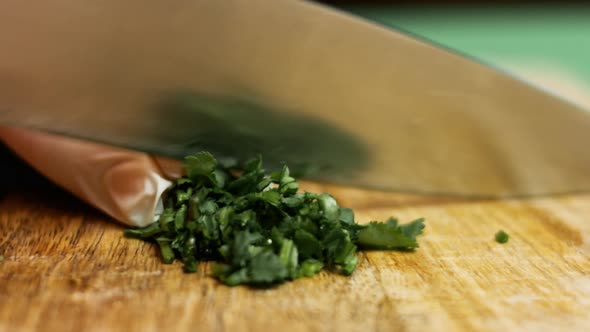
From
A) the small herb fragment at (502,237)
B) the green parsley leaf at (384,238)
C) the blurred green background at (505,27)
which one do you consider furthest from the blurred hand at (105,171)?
the blurred green background at (505,27)

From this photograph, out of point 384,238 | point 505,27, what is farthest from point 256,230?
point 505,27

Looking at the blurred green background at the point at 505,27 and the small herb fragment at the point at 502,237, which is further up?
the blurred green background at the point at 505,27

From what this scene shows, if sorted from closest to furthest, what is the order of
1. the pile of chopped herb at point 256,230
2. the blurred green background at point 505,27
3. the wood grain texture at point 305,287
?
the wood grain texture at point 305,287
the pile of chopped herb at point 256,230
the blurred green background at point 505,27

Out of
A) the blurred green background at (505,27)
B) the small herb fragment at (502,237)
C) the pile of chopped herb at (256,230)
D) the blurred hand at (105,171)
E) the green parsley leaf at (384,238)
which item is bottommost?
the blurred hand at (105,171)

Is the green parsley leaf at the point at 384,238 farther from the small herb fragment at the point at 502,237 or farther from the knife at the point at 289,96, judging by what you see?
the knife at the point at 289,96

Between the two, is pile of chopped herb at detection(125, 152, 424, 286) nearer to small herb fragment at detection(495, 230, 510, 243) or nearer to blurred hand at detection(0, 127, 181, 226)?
blurred hand at detection(0, 127, 181, 226)

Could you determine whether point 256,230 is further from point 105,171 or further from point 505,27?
point 505,27

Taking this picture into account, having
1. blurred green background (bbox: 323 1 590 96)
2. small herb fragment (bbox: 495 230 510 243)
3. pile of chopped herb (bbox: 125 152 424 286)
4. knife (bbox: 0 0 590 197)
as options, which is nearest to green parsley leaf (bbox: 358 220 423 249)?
pile of chopped herb (bbox: 125 152 424 286)
